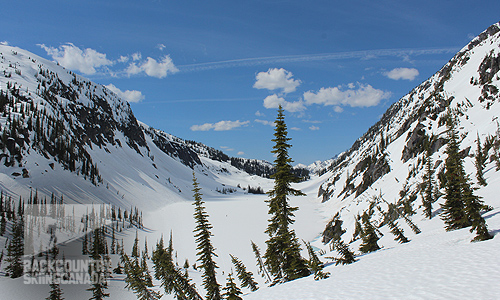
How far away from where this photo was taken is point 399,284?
11492mm

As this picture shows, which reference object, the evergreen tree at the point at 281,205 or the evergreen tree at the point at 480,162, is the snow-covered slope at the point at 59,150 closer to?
the evergreen tree at the point at 281,205

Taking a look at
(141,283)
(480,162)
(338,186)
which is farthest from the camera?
(338,186)

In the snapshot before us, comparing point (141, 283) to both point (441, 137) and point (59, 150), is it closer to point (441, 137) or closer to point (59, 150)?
point (441, 137)

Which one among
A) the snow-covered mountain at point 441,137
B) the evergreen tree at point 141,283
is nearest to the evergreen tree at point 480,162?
the snow-covered mountain at point 441,137

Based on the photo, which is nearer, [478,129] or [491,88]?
Result: [478,129]

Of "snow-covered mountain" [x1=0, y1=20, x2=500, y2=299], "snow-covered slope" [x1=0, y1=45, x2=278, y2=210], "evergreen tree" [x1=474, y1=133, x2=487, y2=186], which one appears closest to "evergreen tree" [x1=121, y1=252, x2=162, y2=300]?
"snow-covered mountain" [x1=0, y1=20, x2=500, y2=299]

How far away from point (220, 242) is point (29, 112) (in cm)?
12522

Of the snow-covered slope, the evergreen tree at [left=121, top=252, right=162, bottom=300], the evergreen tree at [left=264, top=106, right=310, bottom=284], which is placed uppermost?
the snow-covered slope

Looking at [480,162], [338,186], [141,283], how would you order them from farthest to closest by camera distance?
1. [338,186]
2. [480,162]
3. [141,283]

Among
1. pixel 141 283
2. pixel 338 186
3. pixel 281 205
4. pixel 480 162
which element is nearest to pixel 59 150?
pixel 141 283

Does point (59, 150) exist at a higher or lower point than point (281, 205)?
higher

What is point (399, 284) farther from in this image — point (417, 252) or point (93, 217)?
point (93, 217)

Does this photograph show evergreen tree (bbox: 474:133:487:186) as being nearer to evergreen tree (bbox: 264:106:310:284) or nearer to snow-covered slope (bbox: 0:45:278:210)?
evergreen tree (bbox: 264:106:310:284)

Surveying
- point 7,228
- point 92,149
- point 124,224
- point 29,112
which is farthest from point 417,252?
point 92,149
